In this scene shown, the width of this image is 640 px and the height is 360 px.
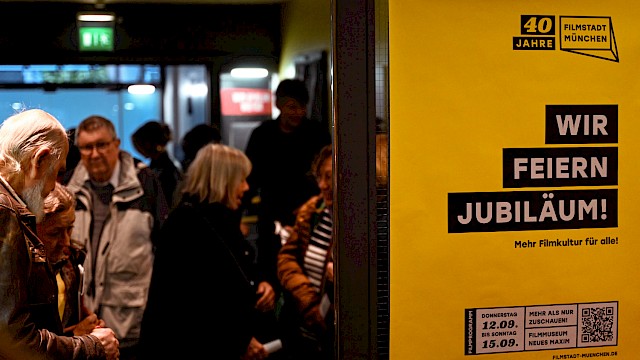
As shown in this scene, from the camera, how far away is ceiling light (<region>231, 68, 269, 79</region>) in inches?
305

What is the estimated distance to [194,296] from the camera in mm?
3350

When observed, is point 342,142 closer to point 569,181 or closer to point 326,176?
point 569,181

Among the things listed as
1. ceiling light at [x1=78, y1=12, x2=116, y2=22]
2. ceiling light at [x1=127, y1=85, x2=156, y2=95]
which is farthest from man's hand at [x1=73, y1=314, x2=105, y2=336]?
ceiling light at [x1=127, y1=85, x2=156, y2=95]

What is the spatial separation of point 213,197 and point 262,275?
3.74 ft

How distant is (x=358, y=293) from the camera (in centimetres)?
217

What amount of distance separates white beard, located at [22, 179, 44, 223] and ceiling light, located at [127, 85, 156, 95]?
27.6 ft

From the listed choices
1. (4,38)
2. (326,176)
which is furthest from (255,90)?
(326,176)

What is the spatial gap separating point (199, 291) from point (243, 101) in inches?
212

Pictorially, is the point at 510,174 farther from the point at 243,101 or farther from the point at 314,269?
the point at 243,101

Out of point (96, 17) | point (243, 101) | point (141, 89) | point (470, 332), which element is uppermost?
point (96, 17)

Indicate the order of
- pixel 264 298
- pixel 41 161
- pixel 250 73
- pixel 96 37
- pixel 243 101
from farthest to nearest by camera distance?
pixel 243 101 → pixel 250 73 → pixel 96 37 → pixel 264 298 → pixel 41 161

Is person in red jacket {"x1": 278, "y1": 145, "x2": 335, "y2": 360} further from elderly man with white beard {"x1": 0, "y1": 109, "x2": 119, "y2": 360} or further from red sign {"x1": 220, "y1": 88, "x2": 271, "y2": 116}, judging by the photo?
red sign {"x1": 220, "y1": 88, "x2": 271, "y2": 116}

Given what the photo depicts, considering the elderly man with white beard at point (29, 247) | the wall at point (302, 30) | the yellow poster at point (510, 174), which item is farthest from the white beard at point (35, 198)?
the wall at point (302, 30)

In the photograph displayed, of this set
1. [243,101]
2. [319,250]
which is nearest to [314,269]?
[319,250]
